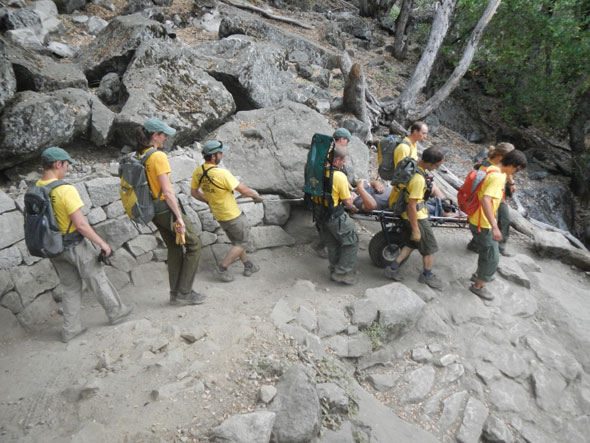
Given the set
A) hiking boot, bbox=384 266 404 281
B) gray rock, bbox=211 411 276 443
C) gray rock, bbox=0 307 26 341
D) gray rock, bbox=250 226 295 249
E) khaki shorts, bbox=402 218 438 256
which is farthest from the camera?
gray rock, bbox=250 226 295 249

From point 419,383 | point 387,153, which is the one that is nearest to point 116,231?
point 387,153

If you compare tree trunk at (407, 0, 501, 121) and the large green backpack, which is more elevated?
tree trunk at (407, 0, 501, 121)

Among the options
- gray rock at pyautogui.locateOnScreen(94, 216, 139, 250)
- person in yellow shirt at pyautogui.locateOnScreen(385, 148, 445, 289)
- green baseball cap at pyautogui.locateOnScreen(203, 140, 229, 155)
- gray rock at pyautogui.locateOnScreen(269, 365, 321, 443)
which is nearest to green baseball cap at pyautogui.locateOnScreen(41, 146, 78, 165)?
green baseball cap at pyautogui.locateOnScreen(203, 140, 229, 155)

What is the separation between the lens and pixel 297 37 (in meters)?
13.4

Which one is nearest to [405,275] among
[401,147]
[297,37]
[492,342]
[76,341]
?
[492,342]

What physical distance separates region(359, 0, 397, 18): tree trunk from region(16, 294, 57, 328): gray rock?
21.8 m

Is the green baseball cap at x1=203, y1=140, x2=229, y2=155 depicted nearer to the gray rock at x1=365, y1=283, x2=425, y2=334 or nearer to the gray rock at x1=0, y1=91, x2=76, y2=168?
the gray rock at x1=0, y1=91, x2=76, y2=168

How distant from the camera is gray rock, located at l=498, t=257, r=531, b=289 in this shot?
6547 millimetres

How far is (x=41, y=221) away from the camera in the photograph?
150 inches

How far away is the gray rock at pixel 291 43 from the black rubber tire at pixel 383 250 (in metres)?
8.16

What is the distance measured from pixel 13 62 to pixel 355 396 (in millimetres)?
6904

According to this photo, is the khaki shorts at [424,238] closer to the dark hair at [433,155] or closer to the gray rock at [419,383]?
the dark hair at [433,155]

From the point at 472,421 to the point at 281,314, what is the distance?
2663mm

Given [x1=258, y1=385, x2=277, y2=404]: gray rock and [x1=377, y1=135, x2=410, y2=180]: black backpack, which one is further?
[x1=377, y1=135, x2=410, y2=180]: black backpack
